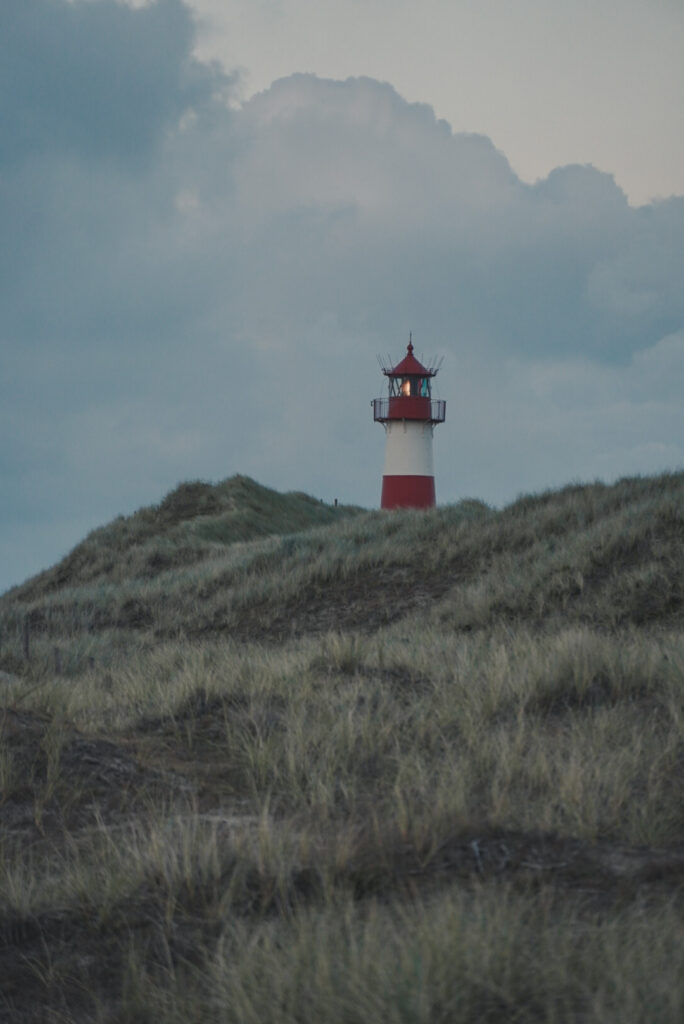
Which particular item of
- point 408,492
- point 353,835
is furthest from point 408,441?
point 353,835

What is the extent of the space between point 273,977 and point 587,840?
1635mm

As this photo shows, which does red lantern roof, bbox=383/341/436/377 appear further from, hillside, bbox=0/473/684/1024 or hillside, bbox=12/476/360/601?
hillside, bbox=0/473/684/1024

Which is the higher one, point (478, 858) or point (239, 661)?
point (239, 661)

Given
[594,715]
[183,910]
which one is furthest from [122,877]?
[594,715]

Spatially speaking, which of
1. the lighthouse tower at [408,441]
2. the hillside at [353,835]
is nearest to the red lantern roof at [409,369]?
the lighthouse tower at [408,441]

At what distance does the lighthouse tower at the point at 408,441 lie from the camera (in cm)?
3338

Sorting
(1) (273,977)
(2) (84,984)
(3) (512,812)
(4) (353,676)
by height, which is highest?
(4) (353,676)

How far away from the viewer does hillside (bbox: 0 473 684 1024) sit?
2662 millimetres

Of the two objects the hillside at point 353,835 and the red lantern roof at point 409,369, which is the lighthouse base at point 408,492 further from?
the hillside at point 353,835

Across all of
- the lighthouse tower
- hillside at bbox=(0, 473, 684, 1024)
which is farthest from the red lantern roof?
hillside at bbox=(0, 473, 684, 1024)

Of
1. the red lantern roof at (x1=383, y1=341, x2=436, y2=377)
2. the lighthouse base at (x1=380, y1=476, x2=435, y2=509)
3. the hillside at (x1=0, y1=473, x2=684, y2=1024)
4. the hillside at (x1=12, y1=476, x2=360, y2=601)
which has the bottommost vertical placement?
the hillside at (x1=0, y1=473, x2=684, y2=1024)

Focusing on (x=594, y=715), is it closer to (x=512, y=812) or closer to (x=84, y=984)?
(x=512, y=812)

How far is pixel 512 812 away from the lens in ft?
13.4

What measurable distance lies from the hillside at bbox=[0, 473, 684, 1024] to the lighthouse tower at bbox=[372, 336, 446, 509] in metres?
22.6
